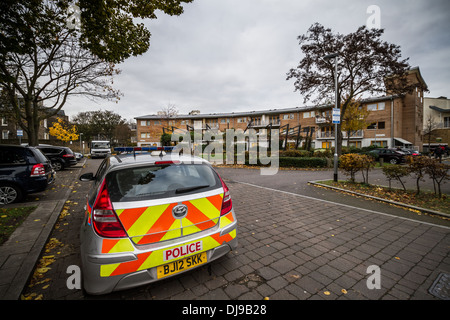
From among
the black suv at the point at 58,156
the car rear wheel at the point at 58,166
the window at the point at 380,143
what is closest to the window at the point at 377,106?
the window at the point at 380,143

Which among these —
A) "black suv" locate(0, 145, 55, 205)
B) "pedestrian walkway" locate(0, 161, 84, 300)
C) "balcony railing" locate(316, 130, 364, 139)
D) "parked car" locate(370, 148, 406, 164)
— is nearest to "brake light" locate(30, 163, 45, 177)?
"black suv" locate(0, 145, 55, 205)

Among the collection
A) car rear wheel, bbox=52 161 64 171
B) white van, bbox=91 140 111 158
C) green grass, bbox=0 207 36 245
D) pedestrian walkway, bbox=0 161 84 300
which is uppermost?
white van, bbox=91 140 111 158

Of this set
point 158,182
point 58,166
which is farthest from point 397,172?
point 58,166

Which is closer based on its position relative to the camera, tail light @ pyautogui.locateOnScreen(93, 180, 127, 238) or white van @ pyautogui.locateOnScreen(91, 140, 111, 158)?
tail light @ pyautogui.locateOnScreen(93, 180, 127, 238)

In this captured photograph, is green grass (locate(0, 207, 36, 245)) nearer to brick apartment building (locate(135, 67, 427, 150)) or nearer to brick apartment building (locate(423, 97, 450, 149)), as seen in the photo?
brick apartment building (locate(135, 67, 427, 150))

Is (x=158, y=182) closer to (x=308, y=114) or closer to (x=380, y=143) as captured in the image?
(x=380, y=143)

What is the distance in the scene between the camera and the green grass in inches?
153

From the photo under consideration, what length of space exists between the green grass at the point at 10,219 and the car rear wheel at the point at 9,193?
2.46 feet

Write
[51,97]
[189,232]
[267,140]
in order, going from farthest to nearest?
1. [267,140]
2. [51,97]
3. [189,232]

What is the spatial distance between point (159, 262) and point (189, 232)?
44cm

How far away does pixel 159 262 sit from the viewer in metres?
2.18

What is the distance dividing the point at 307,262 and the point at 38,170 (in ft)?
25.1
